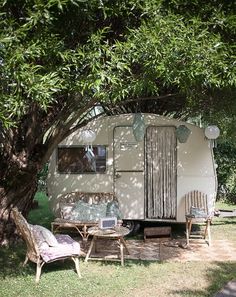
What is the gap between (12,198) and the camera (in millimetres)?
6586

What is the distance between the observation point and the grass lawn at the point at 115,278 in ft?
16.3

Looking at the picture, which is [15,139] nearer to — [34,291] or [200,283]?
[34,291]

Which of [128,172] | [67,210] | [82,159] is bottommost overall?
[67,210]

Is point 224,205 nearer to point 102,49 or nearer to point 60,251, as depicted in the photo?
point 60,251

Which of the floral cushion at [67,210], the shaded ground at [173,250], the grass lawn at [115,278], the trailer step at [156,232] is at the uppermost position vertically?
the floral cushion at [67,210]

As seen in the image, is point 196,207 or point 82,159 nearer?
point 196,207

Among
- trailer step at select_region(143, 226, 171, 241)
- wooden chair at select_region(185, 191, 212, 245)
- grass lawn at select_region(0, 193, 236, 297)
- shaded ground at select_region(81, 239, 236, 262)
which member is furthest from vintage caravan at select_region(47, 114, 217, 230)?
grass lawn at select_region(0, 193, 236, 297)

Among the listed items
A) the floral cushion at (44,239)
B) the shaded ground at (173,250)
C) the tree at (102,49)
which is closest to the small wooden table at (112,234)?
the shaded ground at (173,250)

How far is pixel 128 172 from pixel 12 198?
2516 mm

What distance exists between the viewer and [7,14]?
4004 mm

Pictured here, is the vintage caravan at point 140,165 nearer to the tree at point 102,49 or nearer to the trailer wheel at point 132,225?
the trailer wheel at point 132,225

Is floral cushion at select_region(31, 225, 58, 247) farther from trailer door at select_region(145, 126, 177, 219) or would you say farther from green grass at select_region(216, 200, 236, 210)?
green grass at select_region(216, 200, 236, 210)

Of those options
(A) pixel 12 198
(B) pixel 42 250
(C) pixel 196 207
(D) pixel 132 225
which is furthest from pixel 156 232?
(B) pixel 42 250

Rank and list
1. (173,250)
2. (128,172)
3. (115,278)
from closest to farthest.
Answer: (115,278) → (173,250) → (128,172)
